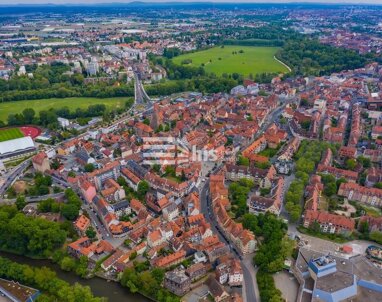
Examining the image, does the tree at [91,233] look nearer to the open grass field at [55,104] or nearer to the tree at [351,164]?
the tree at [351,164]

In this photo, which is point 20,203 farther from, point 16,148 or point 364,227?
point 364,227

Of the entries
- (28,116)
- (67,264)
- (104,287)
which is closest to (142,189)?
(67,264)

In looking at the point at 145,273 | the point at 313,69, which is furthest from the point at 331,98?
the point at 145,273

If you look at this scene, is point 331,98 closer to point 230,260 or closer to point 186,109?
point 186,109

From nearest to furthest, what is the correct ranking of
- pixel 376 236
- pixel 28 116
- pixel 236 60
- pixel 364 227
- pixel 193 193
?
pixel 376 236 < pixel 364 227 < pixel 193 193 < pixel 28 116 < pixel 236 60

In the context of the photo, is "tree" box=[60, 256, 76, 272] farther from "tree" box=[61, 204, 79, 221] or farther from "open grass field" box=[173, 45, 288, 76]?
"open grass field" box=[173, 45, 288, 76]
